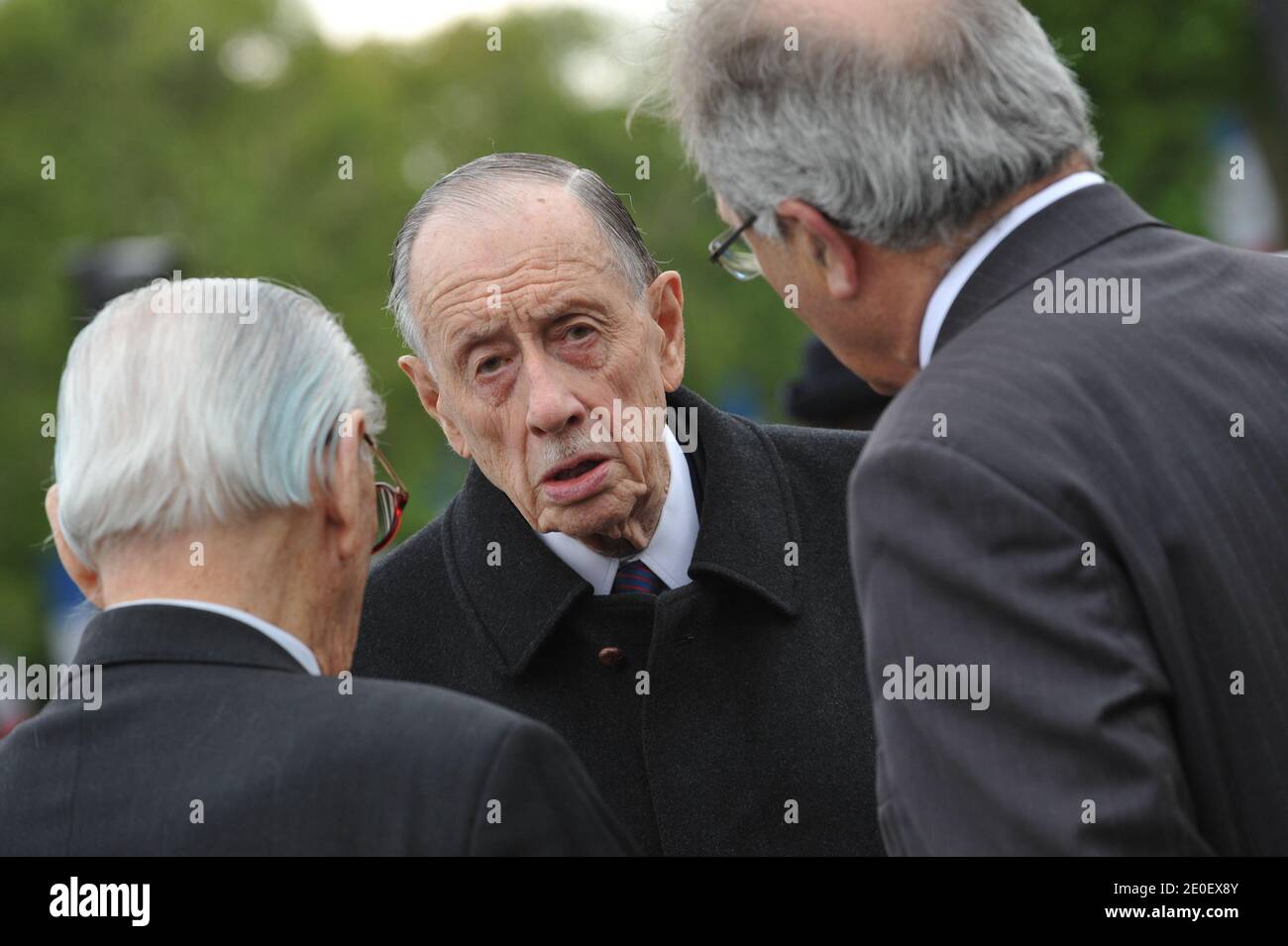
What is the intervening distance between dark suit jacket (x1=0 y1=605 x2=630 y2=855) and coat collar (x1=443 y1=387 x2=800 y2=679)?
3.73ft

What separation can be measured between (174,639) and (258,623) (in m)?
0.12

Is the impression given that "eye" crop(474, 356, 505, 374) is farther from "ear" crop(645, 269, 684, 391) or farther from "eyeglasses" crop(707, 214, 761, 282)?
"eyeglasses" crop(707, 214, 761, 282)

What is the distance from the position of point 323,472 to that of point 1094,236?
1.18 metres

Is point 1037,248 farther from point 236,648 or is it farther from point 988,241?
Answer: point 236,648

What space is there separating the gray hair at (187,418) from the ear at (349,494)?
23 mm

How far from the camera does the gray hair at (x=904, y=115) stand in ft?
8.03

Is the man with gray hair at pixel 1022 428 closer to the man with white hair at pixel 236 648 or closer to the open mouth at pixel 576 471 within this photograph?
the man with white hair at pixel 236 648

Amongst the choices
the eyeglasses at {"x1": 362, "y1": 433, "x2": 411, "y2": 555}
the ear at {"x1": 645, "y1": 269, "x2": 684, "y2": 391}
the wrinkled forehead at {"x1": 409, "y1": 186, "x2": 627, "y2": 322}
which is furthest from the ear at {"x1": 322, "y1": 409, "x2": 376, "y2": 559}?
the ear at {"x1": 645, "y1": 269, "x2": 684, "y2": 391}

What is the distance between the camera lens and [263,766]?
226 centimetres

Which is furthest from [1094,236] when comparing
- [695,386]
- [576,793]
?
[695,386]

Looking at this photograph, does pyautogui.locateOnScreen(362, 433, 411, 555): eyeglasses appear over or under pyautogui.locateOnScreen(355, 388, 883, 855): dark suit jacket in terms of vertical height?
over

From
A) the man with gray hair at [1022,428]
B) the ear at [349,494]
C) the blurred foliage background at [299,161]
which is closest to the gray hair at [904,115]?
the man with gray hair at [1022,428]

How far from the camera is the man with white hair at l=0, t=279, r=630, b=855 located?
7.40ft
